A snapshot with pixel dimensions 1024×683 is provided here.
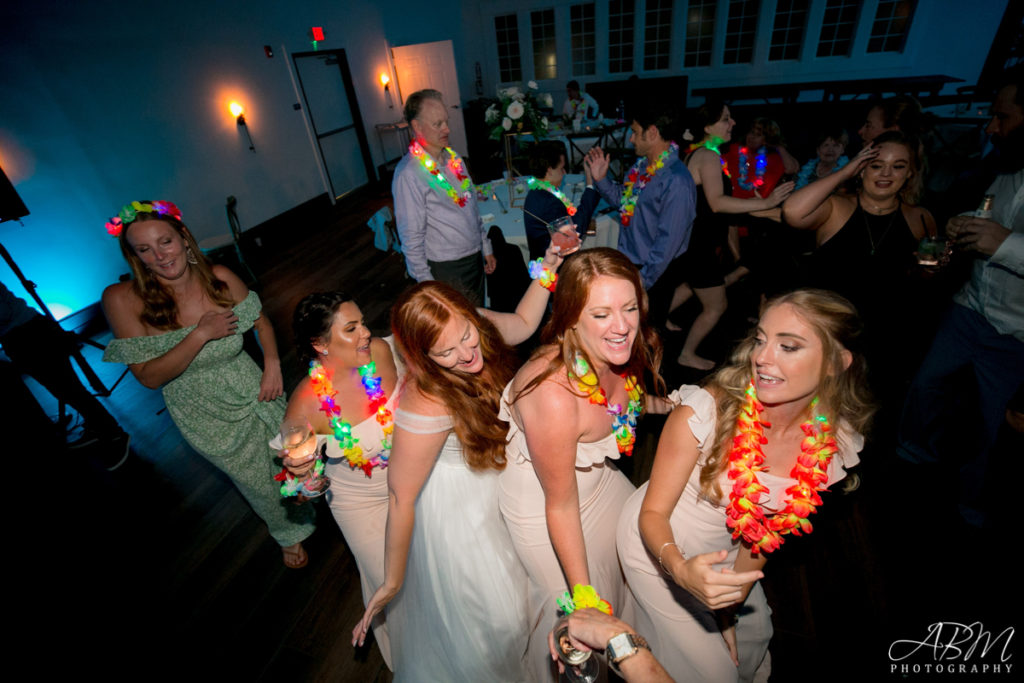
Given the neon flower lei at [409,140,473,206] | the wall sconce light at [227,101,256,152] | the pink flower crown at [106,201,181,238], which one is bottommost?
the neon flower lei at [409,140,473,206]

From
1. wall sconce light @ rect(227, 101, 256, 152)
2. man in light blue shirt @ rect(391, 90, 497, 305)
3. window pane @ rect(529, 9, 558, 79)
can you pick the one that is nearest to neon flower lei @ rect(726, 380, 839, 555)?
man in light blue shirt @ rect(391, 90, 497, 305)

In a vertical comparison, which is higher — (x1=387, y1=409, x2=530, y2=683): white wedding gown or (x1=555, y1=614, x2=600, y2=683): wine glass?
(x1=555, y1=614, x2=600, y2=683): wine glass

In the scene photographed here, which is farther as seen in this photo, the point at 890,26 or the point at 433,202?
the point at 890,26

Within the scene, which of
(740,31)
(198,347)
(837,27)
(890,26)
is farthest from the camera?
(740,31)

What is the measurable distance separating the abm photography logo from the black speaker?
18.1ft

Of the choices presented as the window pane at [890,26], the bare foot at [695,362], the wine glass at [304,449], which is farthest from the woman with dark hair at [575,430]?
the window pane at [890,26]

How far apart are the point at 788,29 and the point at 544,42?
519 centimetres

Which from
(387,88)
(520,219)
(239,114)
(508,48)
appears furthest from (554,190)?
(508,48)

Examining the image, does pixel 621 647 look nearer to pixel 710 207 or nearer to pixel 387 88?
pixel 710 207

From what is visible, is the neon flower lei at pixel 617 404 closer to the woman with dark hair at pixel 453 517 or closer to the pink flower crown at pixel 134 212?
the woman with dark hair at pixel 453 517

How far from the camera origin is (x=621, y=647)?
44.6 inches

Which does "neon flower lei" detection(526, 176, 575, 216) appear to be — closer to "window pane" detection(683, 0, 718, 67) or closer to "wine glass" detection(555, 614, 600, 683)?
"wine glass" detection(555, 614, 600, 683)

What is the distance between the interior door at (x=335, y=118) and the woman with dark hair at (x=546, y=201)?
634 centimetres

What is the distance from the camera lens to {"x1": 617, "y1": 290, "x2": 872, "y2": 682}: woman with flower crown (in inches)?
53.2
